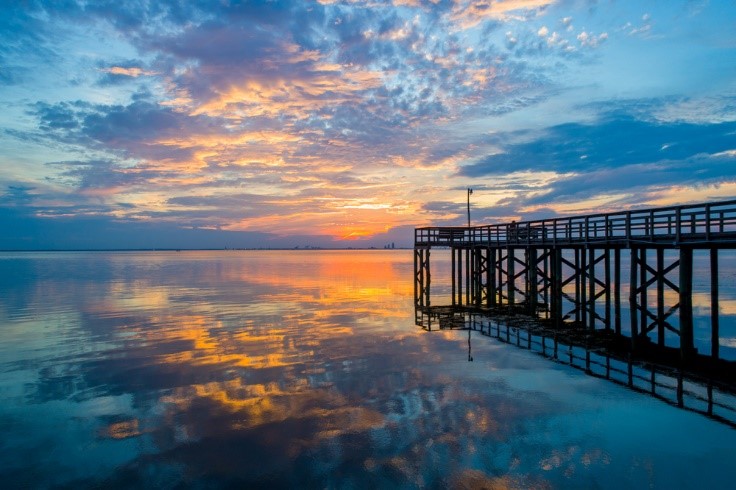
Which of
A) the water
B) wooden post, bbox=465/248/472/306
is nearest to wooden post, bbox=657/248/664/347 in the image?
the water

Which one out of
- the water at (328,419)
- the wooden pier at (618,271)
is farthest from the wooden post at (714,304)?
the water at (328,419)

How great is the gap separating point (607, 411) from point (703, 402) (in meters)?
2.77

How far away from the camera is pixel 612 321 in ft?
87.6

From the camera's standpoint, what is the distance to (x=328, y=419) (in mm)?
11203

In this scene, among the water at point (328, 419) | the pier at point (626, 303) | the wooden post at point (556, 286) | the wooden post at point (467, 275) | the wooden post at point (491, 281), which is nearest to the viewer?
the water at point (328, 419)

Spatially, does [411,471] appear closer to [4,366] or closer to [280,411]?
[280,411]

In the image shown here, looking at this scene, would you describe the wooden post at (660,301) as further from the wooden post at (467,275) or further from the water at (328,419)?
the wooden post at (467,275)

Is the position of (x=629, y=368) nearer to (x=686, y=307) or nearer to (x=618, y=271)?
(x=686, y=307)

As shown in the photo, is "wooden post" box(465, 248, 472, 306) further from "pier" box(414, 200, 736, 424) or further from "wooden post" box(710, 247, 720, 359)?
"wooden post" box(710, 247, 720, 359)

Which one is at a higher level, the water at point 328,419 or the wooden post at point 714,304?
the wooden post at point 714,304

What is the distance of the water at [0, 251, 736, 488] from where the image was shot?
8.66 meters

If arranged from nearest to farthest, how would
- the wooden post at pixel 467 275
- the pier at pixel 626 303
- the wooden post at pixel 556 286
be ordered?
the pier at pixel 626 303 < the wooden post at pixel 556 286 < the wooden post at pixel 467 275

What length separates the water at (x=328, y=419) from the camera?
28.4ft

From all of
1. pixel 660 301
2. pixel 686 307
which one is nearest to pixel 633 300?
pixel 660 301
